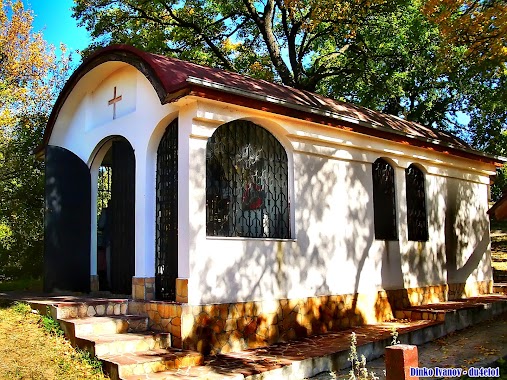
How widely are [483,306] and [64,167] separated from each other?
876cm

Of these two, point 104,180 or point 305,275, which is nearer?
point 305,275

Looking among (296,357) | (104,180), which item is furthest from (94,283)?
(296,357)

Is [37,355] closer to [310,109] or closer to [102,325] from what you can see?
[102,325]

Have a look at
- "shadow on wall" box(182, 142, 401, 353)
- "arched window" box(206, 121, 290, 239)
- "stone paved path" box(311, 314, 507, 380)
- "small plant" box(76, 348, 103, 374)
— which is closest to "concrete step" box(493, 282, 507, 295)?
"stone paved path" box(311, 314, 507, 380)

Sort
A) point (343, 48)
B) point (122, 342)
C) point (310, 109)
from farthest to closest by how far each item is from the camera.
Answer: point (343, 48), point (310, 109), point (122, 342)

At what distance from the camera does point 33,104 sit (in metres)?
19.1

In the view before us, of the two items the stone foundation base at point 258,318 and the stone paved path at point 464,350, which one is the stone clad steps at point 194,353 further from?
the stone paved path at point 464,350

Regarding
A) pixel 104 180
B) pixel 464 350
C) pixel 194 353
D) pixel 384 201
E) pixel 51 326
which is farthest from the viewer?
pixel 104 180

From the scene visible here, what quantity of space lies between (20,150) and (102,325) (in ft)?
32.1

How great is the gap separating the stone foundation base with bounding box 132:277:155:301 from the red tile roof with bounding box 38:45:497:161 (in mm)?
2750

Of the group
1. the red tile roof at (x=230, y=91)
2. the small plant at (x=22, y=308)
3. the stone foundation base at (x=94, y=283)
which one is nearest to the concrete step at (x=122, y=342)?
the small plant at (x=22, y=308)

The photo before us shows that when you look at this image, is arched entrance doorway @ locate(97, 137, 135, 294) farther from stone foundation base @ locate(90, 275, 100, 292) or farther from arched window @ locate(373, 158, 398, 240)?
arched window @ locate(373, 158, 398, 240)

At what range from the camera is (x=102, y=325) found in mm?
7047

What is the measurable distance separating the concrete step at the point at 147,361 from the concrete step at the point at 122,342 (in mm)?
78
